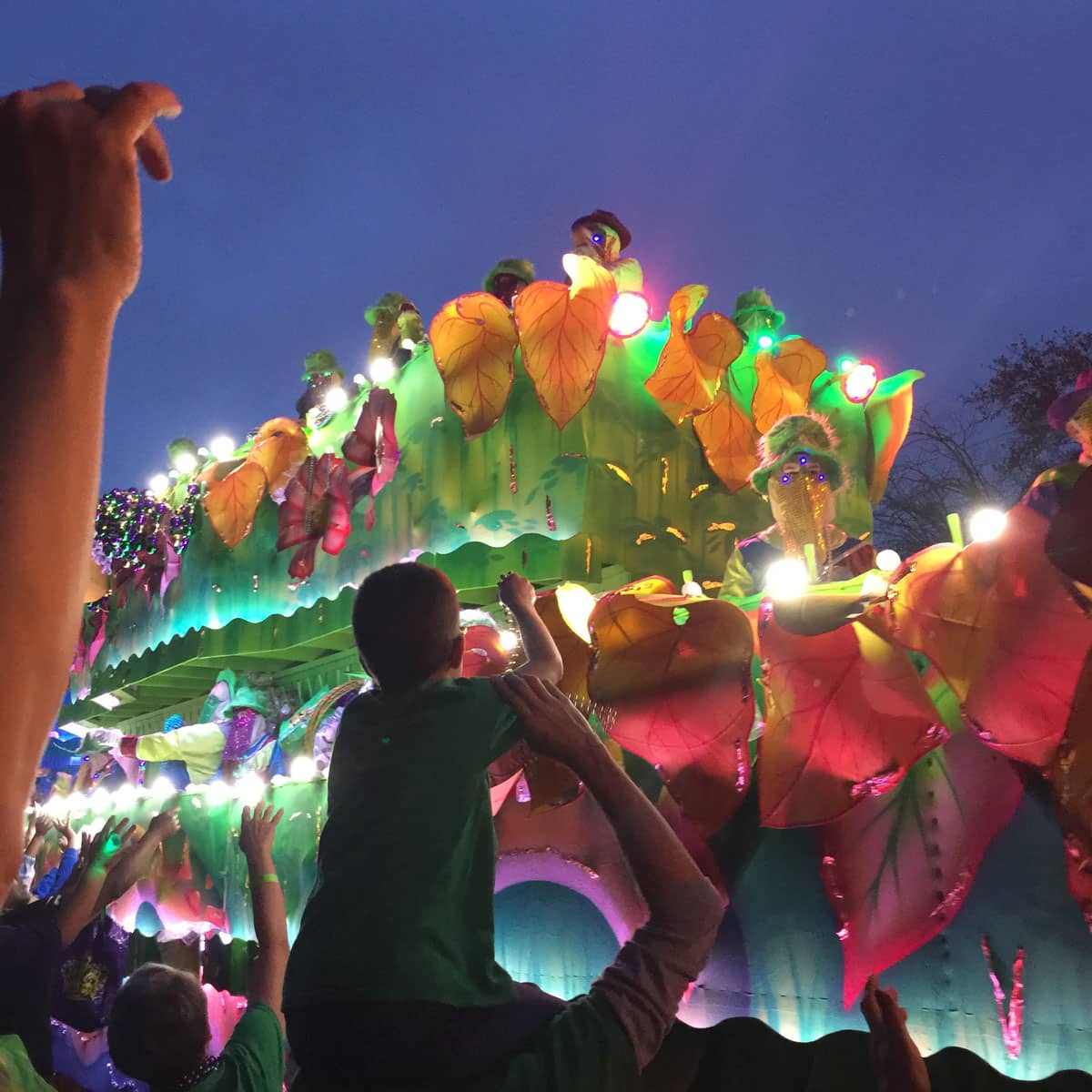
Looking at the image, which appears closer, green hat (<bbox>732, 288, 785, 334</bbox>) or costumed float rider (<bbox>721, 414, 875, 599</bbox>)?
costumed float rider (<bbox>721, 414, 875, 599</bbox>)

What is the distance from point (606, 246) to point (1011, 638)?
396cm

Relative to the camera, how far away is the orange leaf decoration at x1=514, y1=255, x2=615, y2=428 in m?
4.20

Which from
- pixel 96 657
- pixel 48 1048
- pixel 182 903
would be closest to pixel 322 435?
pixel 182 903

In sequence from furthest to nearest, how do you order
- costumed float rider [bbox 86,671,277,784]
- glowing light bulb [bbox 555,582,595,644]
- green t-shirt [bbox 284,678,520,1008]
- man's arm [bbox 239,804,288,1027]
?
costumed float rider [bbox 86,671,277,784] → glowing light bulb [bbox 555,582,595,644] → man's arm [bbox 239,804,288,1027] → green t-shirt [bbox 284,678,520,1008]

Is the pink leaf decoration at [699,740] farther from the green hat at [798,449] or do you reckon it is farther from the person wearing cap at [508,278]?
the person wearing cap at [508,278]

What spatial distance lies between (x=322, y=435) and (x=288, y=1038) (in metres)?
5.07

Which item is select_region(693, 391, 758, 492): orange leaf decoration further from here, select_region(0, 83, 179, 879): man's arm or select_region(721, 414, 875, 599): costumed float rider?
select_region(0, 83, 179, 879): man's arm

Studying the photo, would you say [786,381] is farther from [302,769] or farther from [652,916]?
[652,916]

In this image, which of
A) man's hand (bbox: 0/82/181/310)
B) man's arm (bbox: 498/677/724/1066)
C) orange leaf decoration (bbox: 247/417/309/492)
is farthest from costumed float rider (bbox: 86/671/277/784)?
man's hand (bbox: 0/82/181/310)

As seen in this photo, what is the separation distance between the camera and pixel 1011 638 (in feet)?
6.22

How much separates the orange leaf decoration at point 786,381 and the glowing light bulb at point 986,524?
107 inches

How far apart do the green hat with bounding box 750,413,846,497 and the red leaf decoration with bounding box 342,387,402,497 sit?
242 cm

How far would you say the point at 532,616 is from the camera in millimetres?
1778

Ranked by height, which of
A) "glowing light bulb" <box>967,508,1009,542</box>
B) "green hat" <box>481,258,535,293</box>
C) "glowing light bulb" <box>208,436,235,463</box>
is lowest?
"glowing light bulb" <box>967,508,1009,542</box>
